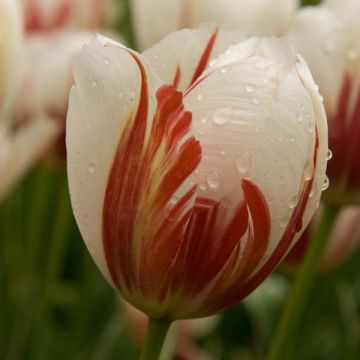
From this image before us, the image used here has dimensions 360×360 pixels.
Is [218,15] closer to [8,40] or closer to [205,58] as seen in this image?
[8,40]

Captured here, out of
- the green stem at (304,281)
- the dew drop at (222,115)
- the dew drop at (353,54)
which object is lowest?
the green stem at (304,281)

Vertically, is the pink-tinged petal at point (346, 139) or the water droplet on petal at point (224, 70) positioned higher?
the water droplet on petal at point (224, 70)

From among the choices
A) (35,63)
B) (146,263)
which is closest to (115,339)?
(35,63)

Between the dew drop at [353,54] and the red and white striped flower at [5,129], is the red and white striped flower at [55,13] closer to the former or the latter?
the red and white striped flower at [5,129]

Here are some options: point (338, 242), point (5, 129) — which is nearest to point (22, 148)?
point (5, 129)

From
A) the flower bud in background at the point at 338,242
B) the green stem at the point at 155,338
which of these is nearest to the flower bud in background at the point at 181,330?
the flower bud in background at the point at 338,242

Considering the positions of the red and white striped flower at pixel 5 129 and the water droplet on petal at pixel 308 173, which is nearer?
the water droplet on petal at pixel 308 173

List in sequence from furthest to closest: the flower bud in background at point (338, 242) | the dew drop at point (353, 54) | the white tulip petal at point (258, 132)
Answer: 1. the flower bud in background at point (338, 242)
2. the dew drop at point (353, 54)
3. the white tulip petal at point (258, 132)

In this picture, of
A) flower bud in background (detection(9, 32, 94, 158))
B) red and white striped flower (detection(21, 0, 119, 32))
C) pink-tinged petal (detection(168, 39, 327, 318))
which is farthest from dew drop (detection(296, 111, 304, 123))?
red and white striped flower (detection(21, 0, 119, 32))
